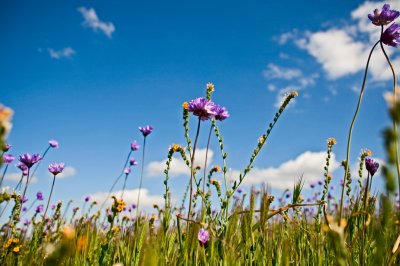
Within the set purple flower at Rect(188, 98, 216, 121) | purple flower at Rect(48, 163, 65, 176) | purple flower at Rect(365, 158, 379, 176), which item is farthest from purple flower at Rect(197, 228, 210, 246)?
purple flower at Rect(48, 163, 65, 176)

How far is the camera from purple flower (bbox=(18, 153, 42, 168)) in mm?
3965

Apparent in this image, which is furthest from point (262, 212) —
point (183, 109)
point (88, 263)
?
point (183, 109)

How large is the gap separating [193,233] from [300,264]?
938 millimetres

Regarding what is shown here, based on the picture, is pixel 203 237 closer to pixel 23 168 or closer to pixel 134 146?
pixel 23 168

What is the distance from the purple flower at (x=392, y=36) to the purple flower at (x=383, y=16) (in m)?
0.04

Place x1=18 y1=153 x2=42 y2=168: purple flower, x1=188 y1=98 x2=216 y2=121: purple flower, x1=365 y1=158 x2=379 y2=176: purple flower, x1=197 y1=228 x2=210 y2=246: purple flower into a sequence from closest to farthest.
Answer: x1=197 y1=228 x2=210 y2=246: purple flower
x1=365 y1=158 x2=379 y2=176: purple flower
x1=188 y1=98 x2=216 y2=121: purple flower
x1=18 y1=153 x2=42 y2=168: purple flower

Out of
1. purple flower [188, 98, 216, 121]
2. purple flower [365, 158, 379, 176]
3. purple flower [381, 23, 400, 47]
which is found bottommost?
purple flower [365, 158, 379, 176]

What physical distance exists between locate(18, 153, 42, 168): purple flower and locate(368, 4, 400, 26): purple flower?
12.1 ft

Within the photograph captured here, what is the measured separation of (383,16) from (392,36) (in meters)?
0.13

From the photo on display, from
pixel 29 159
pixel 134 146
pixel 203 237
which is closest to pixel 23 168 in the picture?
pixel 29 159

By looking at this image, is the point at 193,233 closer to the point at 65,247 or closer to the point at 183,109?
the point at 65,247

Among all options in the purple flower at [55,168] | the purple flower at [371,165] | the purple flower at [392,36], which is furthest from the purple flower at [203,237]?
the purple flower at [55,168]

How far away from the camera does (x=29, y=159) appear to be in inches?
158

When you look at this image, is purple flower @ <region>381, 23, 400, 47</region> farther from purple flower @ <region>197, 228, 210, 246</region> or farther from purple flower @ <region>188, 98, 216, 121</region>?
purple flower @ <region>197, 228, 210, 246</region>
